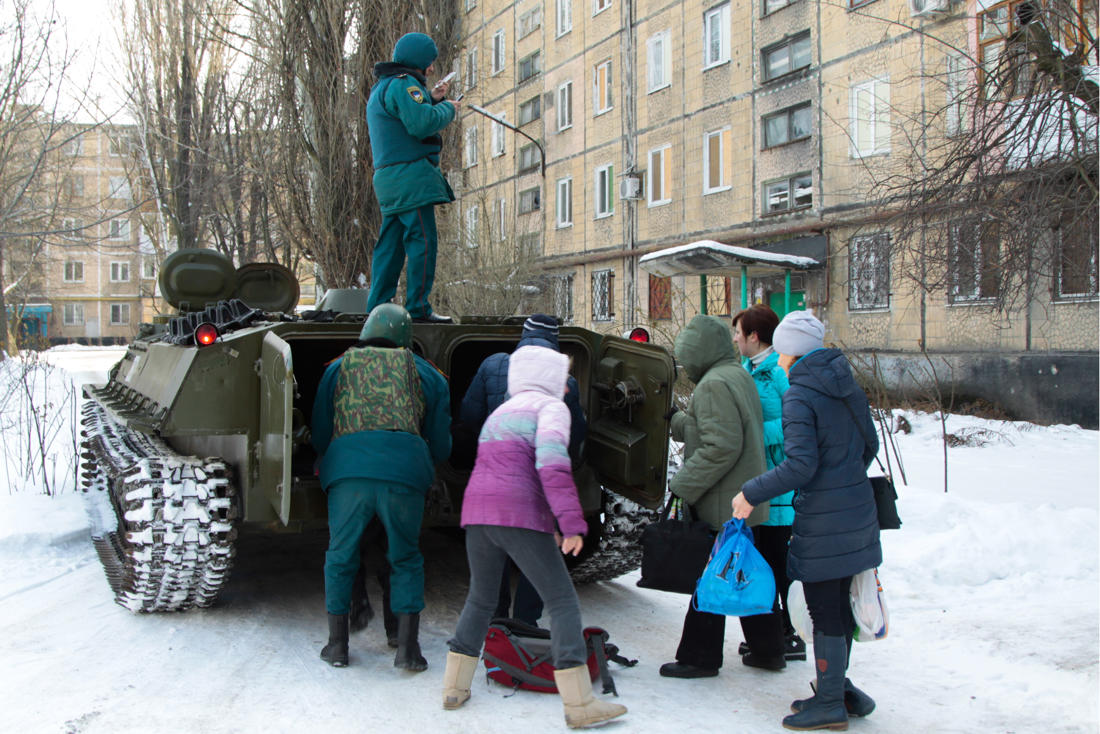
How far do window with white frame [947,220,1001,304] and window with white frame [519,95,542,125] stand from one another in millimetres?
20078

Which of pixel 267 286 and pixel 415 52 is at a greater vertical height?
pixel 415 52

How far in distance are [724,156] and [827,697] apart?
17.9 meters

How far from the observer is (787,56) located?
62.0 ft

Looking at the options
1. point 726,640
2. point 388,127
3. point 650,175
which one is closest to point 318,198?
point 388,127

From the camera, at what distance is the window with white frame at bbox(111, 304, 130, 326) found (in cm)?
5859

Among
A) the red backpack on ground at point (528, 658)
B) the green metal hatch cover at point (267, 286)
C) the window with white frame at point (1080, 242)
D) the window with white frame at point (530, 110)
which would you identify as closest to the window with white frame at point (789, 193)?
the window with white frame at point (1080, 242)

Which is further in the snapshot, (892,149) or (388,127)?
(892,149)

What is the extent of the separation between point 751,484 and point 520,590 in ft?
4.62

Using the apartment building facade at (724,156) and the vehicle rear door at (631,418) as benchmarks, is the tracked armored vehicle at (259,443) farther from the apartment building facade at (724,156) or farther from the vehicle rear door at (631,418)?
the apartment building facade at (724,156)

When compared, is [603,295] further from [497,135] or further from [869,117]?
[869,117]

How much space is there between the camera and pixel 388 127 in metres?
5.86

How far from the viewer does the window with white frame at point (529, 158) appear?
90.2 ft

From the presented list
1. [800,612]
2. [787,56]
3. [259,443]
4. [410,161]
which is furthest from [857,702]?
[787,56]

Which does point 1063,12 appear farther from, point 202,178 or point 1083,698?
point 202,178
